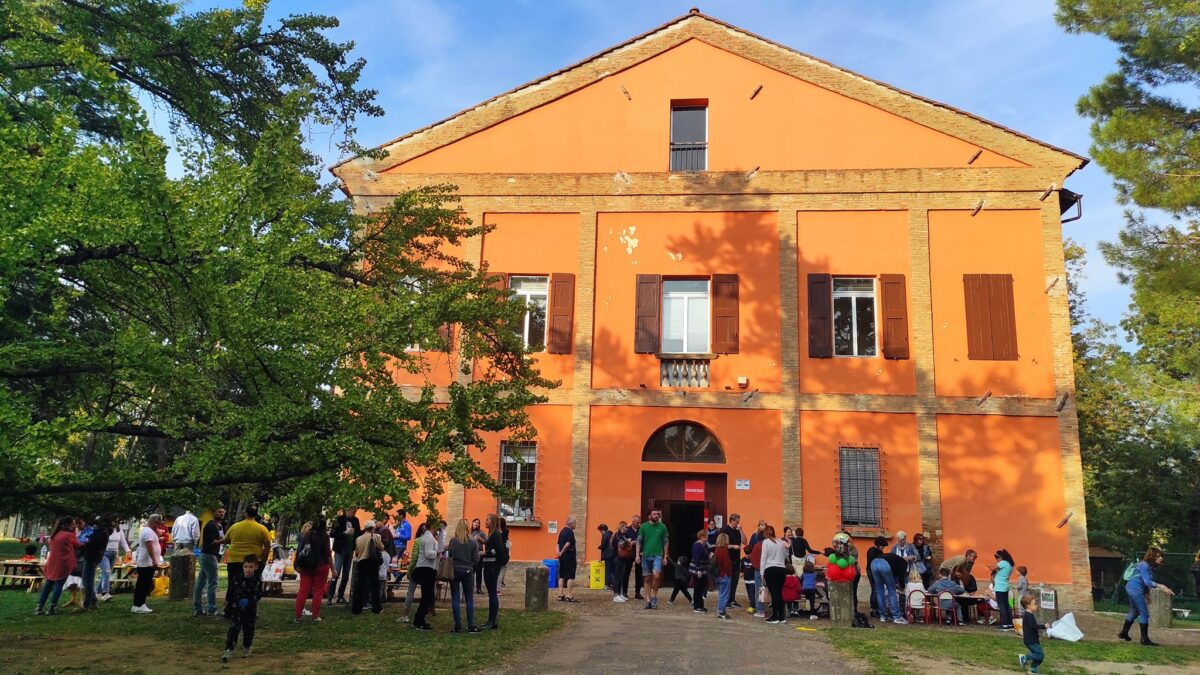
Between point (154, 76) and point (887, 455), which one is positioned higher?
point (154, 76)

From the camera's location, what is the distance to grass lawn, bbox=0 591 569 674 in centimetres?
819

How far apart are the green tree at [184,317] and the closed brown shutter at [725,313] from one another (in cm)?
690

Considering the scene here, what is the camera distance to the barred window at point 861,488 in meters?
15.9

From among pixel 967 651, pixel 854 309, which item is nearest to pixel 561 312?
pixel 854 309

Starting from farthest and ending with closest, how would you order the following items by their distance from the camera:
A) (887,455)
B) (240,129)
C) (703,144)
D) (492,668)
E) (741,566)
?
(703,144) < (887,455) < (741,566) < (240,129) < (492,668)

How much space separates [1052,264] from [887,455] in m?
5.37

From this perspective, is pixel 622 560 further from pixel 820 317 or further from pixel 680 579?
pixel 820 317

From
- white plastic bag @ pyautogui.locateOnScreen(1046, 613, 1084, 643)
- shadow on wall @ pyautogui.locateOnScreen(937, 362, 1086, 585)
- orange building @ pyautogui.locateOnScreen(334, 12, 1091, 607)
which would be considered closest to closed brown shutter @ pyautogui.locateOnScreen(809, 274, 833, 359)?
orange building @ pyautogui.locateOnScreen(334, 12, 1091, 607)

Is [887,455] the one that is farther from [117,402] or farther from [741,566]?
[117,402]

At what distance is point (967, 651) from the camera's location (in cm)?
1023

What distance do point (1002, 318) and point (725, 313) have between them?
5.73 meters

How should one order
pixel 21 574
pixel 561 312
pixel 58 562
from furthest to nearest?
1. pixel 561 312
2. pixel 21 574
3. pixel 58 562

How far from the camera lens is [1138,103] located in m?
13.8

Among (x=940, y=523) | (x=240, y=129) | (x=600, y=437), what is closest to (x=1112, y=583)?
(x=940, y=523)
